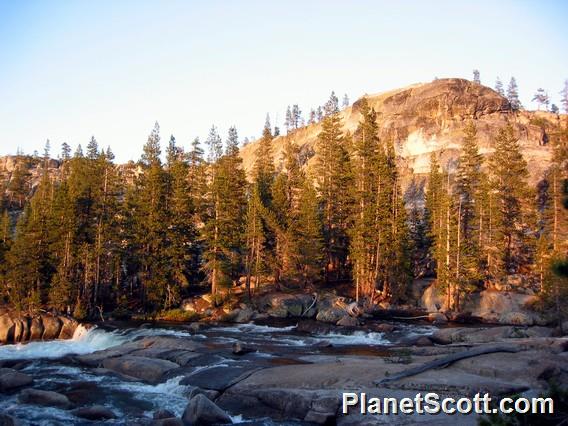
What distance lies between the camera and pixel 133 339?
1177 inches

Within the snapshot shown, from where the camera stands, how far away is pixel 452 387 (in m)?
15.2

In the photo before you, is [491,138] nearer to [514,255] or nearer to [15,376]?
[514,255]

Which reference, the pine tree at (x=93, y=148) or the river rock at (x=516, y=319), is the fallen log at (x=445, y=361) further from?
the pine tree at (x=93, y=148)

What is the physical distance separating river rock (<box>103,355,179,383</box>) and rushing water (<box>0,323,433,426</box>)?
67cm

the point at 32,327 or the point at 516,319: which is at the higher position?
the point at 32,327

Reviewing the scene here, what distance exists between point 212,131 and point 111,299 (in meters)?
59.0

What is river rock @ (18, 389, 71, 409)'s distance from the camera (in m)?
17.5

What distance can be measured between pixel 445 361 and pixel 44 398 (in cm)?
1496

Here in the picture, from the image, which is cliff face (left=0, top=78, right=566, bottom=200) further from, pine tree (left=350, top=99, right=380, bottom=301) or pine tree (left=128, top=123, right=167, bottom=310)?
pine tree (left=128, top=123, right=167, bottom=310)

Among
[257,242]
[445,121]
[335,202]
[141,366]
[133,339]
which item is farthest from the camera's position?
[445,121]

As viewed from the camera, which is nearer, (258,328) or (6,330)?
(6,330)

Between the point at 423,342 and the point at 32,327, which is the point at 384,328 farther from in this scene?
the point at 32,327

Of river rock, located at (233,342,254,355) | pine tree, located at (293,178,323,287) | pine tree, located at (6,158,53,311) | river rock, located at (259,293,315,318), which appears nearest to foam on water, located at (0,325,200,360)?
pine tree, located at (6,158,53,311)

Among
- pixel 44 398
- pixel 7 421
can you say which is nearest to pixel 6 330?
pixel 44 398
